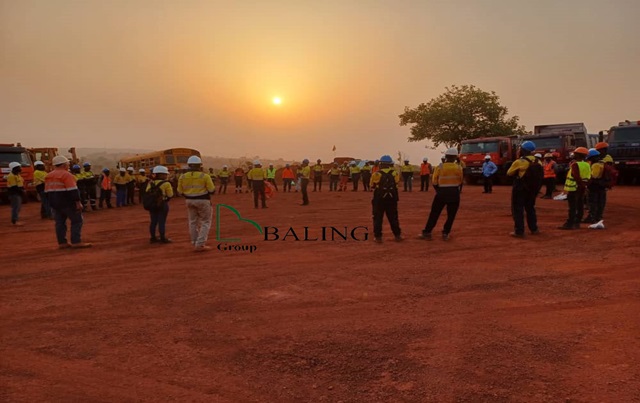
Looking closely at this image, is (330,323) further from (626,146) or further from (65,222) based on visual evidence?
(626,146)

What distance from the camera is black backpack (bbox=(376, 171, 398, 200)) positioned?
330 inches

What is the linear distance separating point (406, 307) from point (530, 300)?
1379 millimetres

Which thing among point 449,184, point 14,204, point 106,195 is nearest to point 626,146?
point 449,184

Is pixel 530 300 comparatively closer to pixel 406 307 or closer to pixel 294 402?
pixel 406 307

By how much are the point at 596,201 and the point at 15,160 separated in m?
21.5

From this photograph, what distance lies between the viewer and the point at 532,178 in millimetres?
8391

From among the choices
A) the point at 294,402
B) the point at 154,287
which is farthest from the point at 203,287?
the point at 294,402

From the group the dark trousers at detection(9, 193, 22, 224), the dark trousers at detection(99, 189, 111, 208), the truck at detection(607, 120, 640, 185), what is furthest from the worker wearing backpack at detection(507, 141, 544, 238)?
the dark trousers at detection(99, 189, 111, 208)

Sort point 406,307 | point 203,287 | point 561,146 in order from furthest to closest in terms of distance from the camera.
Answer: point 561,146 → point 203,287 → point 406,307

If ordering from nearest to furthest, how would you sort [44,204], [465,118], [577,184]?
[577,184]
[44,204]
[465,118]

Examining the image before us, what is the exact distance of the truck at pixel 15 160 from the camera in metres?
18.7

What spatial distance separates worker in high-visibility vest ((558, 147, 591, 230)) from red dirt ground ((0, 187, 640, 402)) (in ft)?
3.97

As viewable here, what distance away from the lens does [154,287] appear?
18.8 ft

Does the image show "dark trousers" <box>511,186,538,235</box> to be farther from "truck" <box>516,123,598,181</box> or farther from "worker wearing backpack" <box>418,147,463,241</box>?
"truck" <box>516,123,598,181</box>
